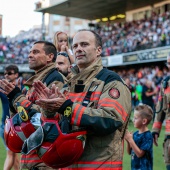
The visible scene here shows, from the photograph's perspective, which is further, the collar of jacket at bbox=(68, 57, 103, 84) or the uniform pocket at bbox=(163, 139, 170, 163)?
the uniform pocket at bbox=(163, 139, 170, 163)

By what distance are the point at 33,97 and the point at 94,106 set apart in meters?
1.11

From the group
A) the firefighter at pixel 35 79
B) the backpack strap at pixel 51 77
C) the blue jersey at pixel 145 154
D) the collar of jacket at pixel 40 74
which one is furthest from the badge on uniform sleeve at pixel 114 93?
the blue jersey at pixel 145 154

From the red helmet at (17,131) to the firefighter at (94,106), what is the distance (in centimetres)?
54

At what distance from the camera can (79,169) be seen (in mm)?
2857

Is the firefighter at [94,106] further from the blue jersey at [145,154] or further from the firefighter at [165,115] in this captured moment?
the firefighter at [165,115]

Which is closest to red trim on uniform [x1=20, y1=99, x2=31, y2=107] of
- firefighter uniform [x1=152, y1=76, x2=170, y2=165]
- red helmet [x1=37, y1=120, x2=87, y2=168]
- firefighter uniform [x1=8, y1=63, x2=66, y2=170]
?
firefighter uniform [x1=8, y1=63, x2=66, y2=170]

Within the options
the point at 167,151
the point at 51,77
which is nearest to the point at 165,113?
the point at 167,151

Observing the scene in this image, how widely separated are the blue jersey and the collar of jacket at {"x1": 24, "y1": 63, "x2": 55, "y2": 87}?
1756mm

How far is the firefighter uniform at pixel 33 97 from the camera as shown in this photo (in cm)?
337

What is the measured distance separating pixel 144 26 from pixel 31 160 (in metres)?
30.9

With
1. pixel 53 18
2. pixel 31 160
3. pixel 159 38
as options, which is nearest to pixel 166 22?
pixel 159 38

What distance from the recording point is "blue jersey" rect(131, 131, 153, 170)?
5078mm

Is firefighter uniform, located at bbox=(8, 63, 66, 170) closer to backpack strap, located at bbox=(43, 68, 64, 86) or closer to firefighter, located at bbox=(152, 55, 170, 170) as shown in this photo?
backpack strap, located at bbox=(43, 68, 64, 86)

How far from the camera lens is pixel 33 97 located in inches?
151
